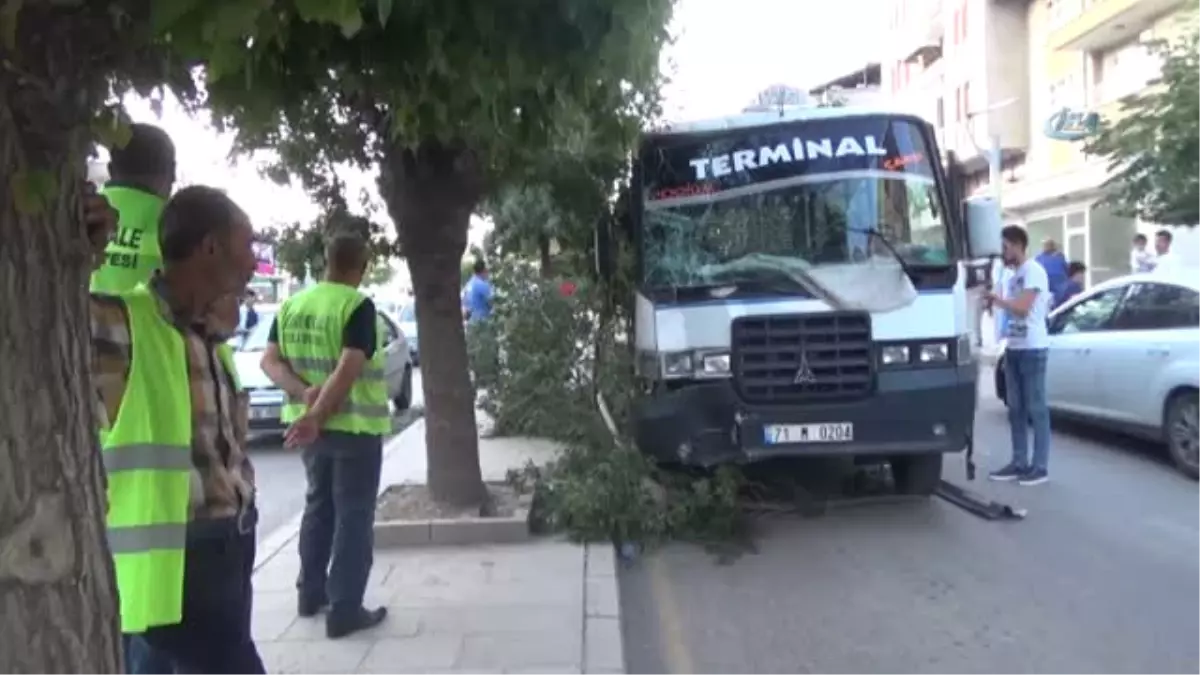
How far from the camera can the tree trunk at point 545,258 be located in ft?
39.0

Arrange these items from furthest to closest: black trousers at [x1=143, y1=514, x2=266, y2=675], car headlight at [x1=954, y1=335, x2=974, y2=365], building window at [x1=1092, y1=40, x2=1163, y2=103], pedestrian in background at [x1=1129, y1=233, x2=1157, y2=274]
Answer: building window at [x1=1092, y1=40, x2=1163, y2=103], pedestrian in background at [x1=1129, y1=233, x2=1157, y2=274], car headlight at [x1=954, y1=335, x2=974, y2=365], black trousers at [x1=143, y1=514, x2=266, y2=675]

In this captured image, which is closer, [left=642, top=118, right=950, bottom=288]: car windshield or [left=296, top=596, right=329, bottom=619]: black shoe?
[left=296, top=596, right=329, bottom=619]: black shoe

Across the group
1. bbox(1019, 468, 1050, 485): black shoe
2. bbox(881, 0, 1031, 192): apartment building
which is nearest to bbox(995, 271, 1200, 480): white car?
bbox(1019, 468, 1050, 485): black shoe

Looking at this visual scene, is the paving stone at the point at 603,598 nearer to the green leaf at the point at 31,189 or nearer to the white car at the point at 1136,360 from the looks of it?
the green leaf at the point at 31,189

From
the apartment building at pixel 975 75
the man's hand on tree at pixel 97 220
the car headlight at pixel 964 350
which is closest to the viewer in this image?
the man's hand on tree at pixel 97 220

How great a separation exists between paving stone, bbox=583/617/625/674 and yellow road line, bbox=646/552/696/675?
25cm

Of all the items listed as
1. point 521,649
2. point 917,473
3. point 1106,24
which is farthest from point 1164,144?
point 1106,24

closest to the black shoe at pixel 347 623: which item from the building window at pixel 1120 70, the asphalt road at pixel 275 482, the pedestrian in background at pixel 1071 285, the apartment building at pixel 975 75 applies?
the asphalt road at pixel 275 482

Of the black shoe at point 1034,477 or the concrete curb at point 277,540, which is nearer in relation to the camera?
the concrete curb at point 277,540

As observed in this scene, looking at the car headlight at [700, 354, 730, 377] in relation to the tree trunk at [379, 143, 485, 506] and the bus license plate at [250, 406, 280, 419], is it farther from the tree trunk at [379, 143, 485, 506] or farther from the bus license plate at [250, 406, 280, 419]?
the bus license plate at [250, 406, 280, 419]

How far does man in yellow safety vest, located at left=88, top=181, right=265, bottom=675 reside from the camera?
316cm

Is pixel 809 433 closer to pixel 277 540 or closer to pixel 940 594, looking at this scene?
pixel 940 594

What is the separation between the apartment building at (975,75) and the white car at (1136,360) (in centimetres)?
2463

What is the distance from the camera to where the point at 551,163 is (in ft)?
27.2
